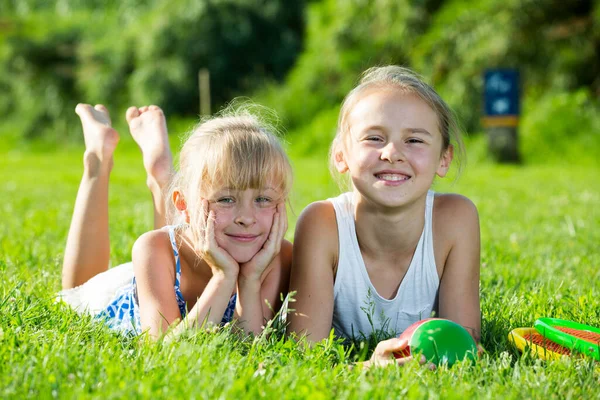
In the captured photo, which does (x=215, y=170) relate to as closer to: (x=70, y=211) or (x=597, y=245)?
(x=597, y=245)

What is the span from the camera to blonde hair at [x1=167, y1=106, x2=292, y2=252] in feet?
9.86

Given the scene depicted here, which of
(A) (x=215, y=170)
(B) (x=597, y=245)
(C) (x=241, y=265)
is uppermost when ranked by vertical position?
(A) (x=215, y=170)

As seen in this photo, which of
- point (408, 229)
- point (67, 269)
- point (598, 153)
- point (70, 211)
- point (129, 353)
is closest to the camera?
point (129, 353)

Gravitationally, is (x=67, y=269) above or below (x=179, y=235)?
below

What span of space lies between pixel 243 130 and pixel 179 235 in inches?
20.7

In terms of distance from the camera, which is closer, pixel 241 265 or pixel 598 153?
pixel 241 265

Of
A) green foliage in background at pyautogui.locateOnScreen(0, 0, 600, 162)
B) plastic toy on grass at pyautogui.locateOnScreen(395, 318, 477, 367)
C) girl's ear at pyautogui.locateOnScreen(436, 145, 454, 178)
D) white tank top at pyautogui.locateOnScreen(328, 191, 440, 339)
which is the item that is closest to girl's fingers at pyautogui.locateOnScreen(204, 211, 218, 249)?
white tank top at pyautogui.locateOnScreen(328, 191, 440, 339)

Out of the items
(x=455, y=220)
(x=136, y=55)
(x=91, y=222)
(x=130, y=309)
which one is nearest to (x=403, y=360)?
(x=455, y=220)

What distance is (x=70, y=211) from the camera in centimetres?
698

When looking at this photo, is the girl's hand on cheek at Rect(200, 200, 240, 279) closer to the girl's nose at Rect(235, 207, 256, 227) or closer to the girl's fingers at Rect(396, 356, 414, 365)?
the girl's nose at Rect(235, 207, 256, 227)

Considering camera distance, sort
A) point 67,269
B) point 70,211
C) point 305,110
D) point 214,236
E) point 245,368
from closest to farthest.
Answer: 1. point 245,368
2. point 214,236
3. point 67,269
4. point 70,211
5. point 305,110

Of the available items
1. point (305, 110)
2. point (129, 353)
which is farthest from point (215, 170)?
point (305, 110)

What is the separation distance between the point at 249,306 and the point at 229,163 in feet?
1.88

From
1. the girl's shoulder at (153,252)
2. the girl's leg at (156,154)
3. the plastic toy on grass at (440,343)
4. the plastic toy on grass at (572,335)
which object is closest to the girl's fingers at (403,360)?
the plastic toy on grass at (440,343)
